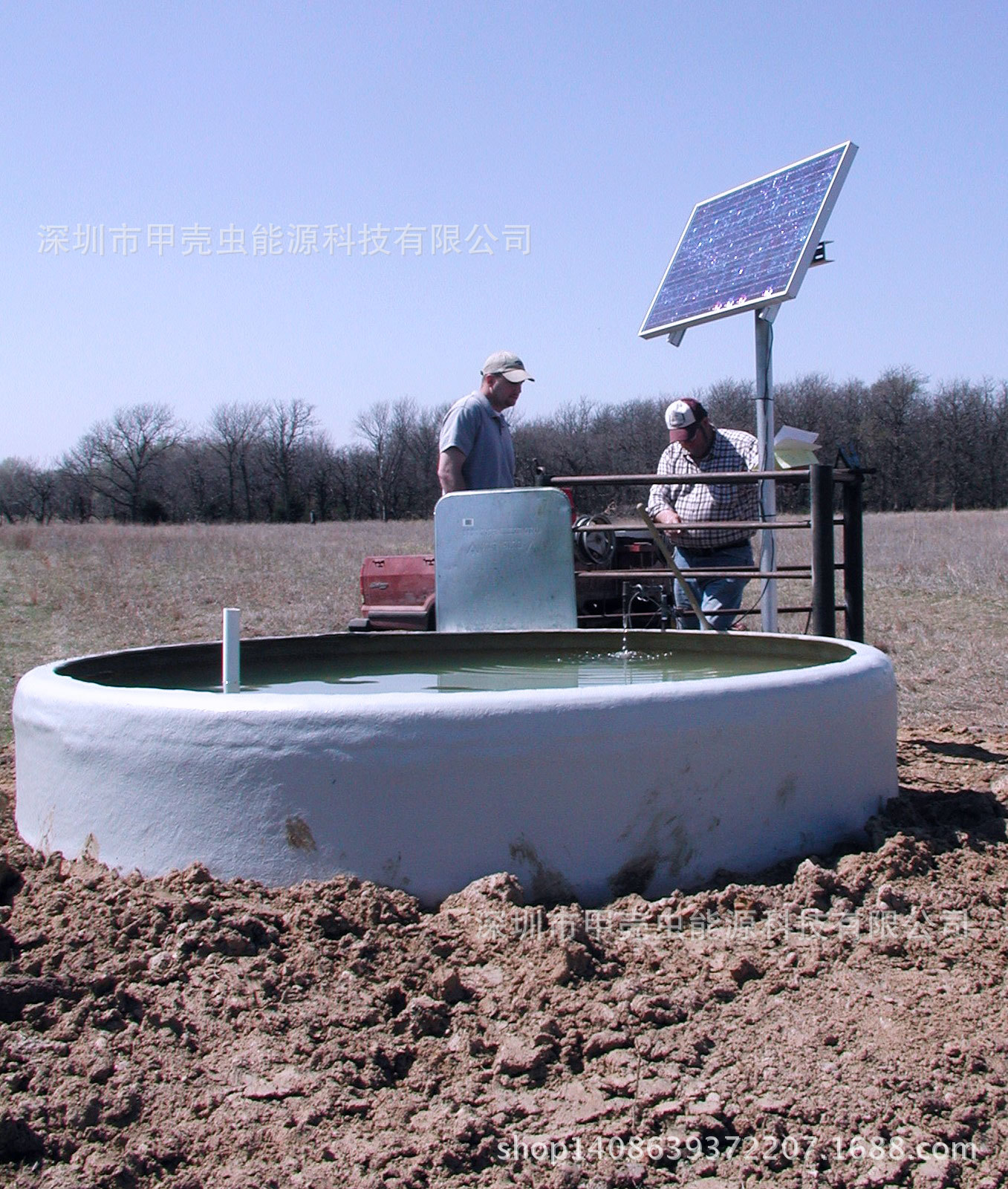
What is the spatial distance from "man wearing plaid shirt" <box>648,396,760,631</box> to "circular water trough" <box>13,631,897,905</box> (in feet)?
8.20

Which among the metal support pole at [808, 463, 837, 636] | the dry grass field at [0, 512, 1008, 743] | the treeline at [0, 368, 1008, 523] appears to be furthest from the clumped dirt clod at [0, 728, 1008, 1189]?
the treeline at [0, 368, 1008, 523]

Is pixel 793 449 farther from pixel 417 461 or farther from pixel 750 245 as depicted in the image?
pixel 417 461

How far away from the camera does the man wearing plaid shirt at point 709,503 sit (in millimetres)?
5785

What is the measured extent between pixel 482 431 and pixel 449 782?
2812 millimetres

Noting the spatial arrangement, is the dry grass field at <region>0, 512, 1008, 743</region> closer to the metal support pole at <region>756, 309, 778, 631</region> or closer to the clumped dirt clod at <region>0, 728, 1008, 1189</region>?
the metal support pole at <region>756, 309, 778, 631</region>

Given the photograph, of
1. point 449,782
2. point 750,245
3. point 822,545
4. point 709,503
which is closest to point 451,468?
point 709,503

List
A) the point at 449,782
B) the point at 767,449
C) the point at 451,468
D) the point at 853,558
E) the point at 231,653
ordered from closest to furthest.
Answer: the point at 449,782 → the point at 231,653 → the point at 853,558 → the point at 451,468 → the point at 767,449

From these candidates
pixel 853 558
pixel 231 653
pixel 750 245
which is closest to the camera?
pixel 231 653

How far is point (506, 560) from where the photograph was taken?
17.0 feet

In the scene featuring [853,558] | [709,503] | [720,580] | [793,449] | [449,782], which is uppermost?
[793,449]

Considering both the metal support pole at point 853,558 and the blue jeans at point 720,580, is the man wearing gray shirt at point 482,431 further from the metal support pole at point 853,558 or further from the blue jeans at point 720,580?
the metal support pole at point 853,558

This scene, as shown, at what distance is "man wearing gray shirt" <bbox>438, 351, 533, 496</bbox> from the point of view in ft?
17.5

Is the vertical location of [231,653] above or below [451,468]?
below

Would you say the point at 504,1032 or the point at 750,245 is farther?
the point at 750,245
